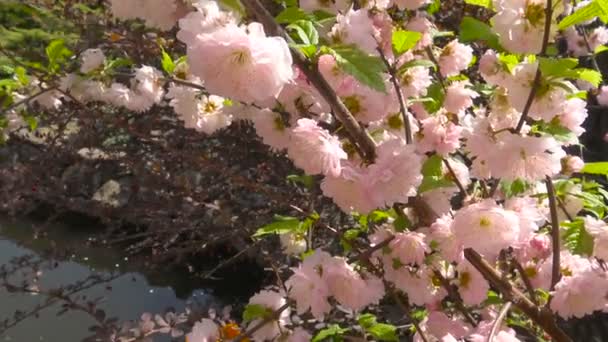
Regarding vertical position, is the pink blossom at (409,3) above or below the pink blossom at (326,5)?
above

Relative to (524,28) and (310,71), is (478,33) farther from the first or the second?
(310,71)

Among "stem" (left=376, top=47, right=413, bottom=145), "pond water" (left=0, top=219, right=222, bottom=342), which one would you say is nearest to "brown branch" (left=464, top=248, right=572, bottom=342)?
"stem" (left=376, top=47, right=413, bottom=145)

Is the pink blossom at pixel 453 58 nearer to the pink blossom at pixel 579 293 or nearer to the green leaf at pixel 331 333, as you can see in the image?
the pink blossom at pixel 579 293

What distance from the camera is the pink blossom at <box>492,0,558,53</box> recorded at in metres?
1.13

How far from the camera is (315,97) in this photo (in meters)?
1.08

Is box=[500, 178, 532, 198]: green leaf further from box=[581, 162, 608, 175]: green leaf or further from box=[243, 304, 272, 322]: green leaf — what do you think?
box=[243, 304, 272, 322]: green leaf

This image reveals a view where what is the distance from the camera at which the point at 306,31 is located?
104 cm

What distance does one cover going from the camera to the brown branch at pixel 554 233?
126 cm

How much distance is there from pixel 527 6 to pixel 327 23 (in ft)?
1.06

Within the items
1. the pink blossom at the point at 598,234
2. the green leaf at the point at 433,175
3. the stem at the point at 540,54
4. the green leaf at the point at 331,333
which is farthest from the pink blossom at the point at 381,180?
the green leaf at the point at 331,333

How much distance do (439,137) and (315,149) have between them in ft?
1.39

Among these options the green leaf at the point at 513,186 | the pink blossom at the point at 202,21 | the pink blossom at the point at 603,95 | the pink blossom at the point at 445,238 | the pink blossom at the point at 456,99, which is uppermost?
the pink blossom at the point at 202,21

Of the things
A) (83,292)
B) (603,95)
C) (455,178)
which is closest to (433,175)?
(455,178)

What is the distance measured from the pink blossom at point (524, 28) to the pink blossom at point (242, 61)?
431 mm
